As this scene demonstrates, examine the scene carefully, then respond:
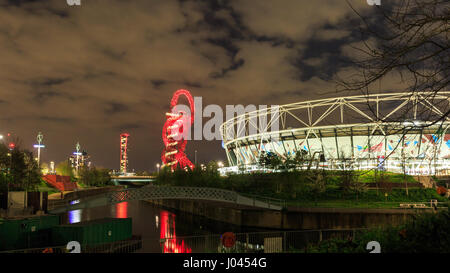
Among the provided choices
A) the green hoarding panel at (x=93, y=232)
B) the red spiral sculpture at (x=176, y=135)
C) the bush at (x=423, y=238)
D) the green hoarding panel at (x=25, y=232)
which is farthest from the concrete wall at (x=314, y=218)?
the red spiral sculpture at (x=176, y=135)

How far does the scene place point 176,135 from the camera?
80.7 meters

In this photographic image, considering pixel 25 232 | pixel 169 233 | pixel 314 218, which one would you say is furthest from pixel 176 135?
pixel 25 232

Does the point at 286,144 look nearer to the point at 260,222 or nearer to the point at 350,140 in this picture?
the point at 350,140

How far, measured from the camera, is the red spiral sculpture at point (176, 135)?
265ft

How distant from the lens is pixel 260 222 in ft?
103

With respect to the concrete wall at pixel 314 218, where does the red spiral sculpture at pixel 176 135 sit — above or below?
above

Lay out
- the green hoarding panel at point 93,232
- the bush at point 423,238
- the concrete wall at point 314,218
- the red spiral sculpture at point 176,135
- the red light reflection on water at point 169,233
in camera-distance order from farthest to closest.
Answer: the red spiral sculpture at point 176,135 → the concrete wall at point 314,218 → the red light reflection on water at point 169,233 → the green hoarding panel at point 93,232 → the bush at point 423,238

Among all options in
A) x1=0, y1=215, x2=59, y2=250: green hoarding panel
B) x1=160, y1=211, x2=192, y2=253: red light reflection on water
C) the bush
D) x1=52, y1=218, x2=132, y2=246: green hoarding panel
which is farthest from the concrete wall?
the bush

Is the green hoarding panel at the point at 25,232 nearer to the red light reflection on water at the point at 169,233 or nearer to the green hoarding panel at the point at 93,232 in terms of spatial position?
the green hoarding panel at the point at 93,232

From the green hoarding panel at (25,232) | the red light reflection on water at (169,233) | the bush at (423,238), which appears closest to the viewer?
the bush at (423,238)

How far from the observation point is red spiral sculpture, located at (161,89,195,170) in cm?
8062

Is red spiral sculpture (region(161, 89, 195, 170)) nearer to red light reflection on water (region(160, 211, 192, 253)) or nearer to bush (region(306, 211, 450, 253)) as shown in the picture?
red light reflection on water (region(160, 211, 192, 253))
